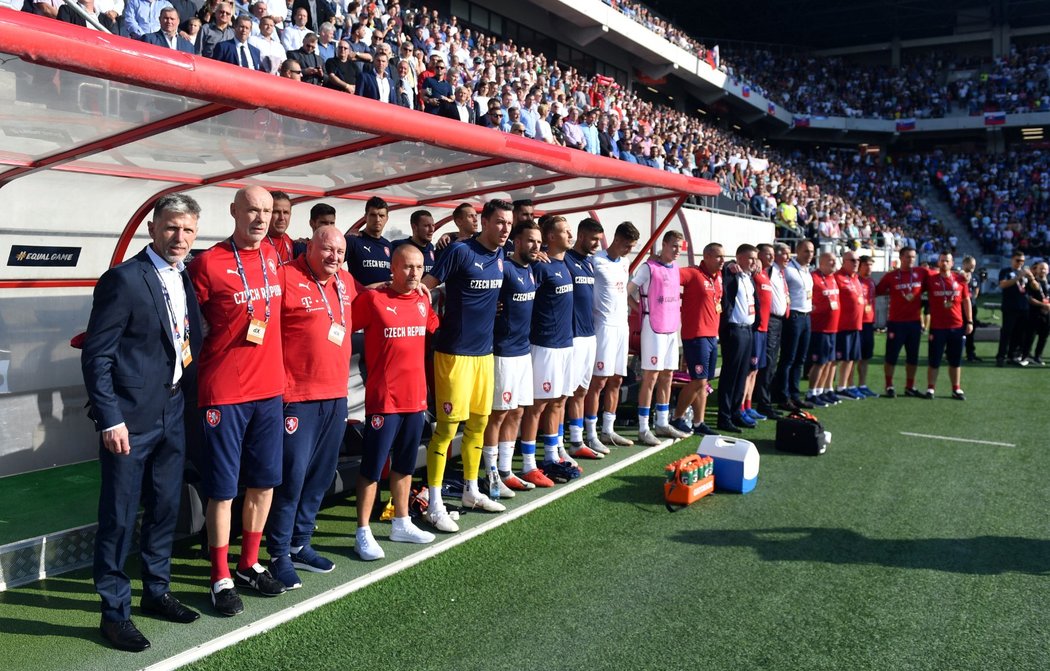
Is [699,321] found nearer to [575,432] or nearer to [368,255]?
[575,432]

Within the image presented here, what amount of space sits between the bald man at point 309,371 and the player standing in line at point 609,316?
3.03 m

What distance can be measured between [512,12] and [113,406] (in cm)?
2474

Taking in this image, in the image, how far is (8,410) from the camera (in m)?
5.42

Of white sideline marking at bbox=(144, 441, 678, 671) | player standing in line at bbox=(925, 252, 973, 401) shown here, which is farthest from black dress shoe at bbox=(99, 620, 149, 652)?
player standing in line at bbox=(925, 252, 973, 401)

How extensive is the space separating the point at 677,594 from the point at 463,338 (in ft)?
6.59

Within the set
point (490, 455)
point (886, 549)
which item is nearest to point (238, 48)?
point (490, 455)

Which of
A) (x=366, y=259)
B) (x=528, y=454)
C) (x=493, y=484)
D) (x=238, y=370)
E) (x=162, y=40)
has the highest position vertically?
(x=162, y=40)

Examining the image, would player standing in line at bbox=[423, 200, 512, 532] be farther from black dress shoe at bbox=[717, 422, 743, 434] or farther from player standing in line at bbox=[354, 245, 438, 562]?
black dress shoe at bbox=[717, 422, 743, 434]

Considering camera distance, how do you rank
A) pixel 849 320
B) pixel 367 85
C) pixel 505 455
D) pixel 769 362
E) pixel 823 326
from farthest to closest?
1. pixel 849 320
2. pixel 823 326
3. pixel 367 85
4. pixel 769 362
5. pixel 505 455

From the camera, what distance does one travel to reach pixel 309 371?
390 cm

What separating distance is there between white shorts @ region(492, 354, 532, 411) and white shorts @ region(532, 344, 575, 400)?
41 cm

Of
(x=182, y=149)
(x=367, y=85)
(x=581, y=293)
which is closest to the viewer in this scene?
(x=182, y=149)

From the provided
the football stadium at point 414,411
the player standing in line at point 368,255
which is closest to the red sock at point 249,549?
the football stadium at point 414,411

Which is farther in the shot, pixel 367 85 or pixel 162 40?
pixel 367 85
